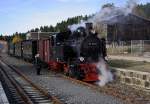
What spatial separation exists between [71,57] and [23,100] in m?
8.89

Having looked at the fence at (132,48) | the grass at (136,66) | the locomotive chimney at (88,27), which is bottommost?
the grass at (136,66)

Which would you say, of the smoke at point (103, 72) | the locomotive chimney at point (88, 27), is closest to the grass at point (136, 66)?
the smoke at point (103, 72)

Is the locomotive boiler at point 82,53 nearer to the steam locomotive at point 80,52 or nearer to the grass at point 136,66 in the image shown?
the steam locomotive at point 80,52

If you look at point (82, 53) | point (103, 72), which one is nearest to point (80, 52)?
point (82, 53)

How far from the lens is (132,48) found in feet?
158

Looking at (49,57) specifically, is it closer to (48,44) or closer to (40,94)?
(48,44)

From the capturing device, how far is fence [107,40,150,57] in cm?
4600

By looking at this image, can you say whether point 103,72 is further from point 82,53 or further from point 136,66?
point 136,66

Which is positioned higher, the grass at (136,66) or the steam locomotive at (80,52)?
the steam locomotive at (80,52)

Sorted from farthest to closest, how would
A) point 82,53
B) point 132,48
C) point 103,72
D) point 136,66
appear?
point 132,48, point 136,66, point 82,53, point 103,72

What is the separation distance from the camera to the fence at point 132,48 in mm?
46000

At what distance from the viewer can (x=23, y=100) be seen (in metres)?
15.4

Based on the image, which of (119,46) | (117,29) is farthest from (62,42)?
(117,29)

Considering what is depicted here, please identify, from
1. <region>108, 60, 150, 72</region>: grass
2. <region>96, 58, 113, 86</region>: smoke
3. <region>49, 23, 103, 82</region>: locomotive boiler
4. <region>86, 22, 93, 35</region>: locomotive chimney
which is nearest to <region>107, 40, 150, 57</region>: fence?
<region>108, 60, 150, 72</region>: grass
